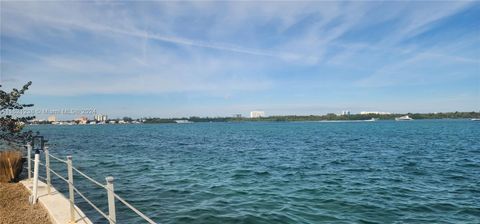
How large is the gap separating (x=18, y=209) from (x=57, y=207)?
1.15m

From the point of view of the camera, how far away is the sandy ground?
849cm

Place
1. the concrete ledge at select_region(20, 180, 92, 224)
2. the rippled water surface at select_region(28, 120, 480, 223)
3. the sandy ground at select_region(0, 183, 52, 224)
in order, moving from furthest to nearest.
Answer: the rippled water surface at select_region(28, 120, 480, 223) → the sandy ground at select_region(0, 183, 52, 224) → the concrete ledge at select_region(20, 180, 92, 224)

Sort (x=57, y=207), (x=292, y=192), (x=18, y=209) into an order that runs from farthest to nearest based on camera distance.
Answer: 1. (x=292, y=192)
2. (x=18, y=209)
3. (x=57, y=207)

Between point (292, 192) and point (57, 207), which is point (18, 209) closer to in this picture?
point (57, 207)

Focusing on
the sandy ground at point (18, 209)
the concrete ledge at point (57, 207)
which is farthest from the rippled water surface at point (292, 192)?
the sandy ground at point (18, 209)

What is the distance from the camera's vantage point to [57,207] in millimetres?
9172

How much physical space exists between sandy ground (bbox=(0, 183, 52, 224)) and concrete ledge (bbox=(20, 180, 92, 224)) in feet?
0.49

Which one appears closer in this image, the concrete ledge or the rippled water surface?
the concrete ledge

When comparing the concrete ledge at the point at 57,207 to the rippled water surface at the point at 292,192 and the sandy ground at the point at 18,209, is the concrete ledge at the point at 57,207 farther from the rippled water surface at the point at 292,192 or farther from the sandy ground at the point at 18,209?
the rippled water surface at the point at 292,192

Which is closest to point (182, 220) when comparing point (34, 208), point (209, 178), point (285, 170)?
point (34, 208)

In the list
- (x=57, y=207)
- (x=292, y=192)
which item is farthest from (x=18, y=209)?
(x=292, y=192)

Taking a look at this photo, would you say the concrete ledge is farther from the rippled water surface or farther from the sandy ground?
the rippled water surface

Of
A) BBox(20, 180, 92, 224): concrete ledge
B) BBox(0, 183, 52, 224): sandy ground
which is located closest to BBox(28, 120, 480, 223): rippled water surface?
BBox(20, 180, 92, 224): concrete ledge

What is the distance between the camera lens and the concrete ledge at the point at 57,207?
821cm
